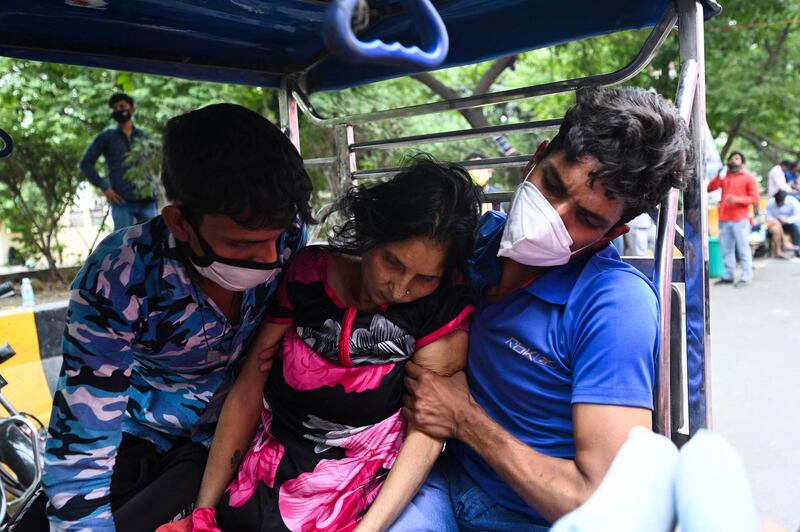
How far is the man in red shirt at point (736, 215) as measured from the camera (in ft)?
29.8

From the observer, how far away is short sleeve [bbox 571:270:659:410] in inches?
55.9

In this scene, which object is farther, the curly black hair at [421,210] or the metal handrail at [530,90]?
the metal handrail at [530,90]

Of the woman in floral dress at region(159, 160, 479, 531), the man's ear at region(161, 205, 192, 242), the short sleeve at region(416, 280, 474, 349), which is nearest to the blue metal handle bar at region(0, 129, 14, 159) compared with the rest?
the man's ear at region(161, 205, 192, 242)

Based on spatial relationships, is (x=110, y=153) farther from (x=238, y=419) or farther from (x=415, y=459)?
(x=415, y=459)

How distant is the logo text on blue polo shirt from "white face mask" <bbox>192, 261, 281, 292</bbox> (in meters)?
0.67

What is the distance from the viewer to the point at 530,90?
2.22m

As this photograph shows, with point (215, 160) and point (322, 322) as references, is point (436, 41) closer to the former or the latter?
point (215, 160)

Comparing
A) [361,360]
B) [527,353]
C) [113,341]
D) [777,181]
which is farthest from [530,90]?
[777,181]

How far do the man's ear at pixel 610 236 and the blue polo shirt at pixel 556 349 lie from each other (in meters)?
0.02

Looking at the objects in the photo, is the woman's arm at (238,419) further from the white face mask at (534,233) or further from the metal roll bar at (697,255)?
the metal roll bar at (697,255)

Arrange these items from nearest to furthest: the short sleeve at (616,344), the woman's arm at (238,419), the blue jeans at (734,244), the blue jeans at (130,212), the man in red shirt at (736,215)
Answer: the short sleeve at (616,344), the woman's arm at (238,419), the blue jeans at (130,212), the man in red shirt at (736,215), the blue jeans at (734,244)

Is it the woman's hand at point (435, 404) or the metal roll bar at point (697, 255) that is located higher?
the metal roll bar at point (697, 255)

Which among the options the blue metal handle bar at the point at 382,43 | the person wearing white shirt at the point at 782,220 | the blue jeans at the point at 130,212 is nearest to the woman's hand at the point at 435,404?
the blue metal handle bar at the point at 382,43

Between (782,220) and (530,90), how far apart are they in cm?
1200
